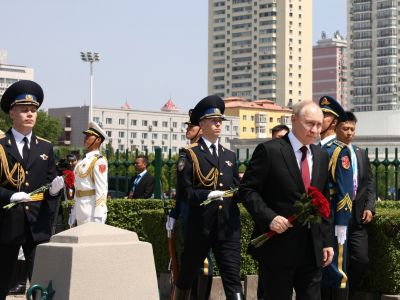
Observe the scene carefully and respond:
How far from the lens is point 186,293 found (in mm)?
10789

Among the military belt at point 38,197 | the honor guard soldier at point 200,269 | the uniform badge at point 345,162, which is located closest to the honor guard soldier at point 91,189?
the honor guard soldier at point 200,269

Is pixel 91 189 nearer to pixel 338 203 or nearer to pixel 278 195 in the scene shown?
pixel 338 203

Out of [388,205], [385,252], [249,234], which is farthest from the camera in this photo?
[388,205]

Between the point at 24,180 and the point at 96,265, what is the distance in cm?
388

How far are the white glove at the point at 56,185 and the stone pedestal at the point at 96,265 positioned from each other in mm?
3195

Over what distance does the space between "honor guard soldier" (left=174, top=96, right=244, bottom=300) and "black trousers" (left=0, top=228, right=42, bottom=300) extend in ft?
4.89

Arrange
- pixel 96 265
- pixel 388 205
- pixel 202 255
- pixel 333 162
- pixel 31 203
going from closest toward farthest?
pixel 96 265, pixel 333 162, pixel 31 203, pixel 202 255, pixel 388 205

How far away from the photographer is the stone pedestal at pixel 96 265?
6812 millimetres

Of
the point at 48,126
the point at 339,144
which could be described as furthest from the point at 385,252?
the point at 48,126

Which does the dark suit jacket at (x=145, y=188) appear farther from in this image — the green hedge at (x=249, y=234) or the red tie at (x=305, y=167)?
the red tie at (x=305, y=167)

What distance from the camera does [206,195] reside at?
10820 millimetres

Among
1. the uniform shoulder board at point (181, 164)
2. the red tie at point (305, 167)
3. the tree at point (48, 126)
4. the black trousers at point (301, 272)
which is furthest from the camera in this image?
the tree at point (48, 126)

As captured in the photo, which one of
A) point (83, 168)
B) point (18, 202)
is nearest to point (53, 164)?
point (18, 202)

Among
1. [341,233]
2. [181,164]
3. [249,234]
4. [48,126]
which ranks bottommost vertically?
[249,234]
